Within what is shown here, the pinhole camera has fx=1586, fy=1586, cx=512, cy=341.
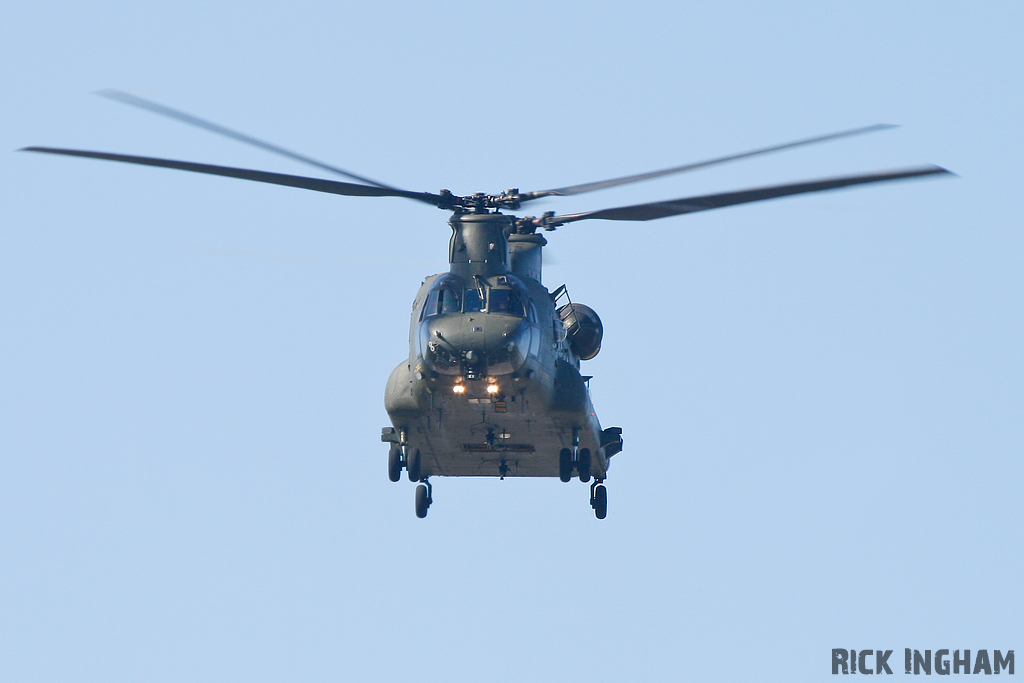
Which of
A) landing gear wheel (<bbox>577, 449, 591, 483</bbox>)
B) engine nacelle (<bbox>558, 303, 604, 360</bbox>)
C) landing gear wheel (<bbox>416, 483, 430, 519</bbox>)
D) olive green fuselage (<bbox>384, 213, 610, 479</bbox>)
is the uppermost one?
engine nacelle (<bbox>558, 303, 604, 360</bbox>)

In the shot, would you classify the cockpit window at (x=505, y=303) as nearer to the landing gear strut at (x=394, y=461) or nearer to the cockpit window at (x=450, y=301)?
the cockpit window at (x=450, y=301)

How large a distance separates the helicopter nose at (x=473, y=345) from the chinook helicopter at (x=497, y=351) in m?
0.02

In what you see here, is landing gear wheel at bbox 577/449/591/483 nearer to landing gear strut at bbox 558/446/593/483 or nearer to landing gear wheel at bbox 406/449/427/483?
landing gear strut at bbox 558/446/593/483

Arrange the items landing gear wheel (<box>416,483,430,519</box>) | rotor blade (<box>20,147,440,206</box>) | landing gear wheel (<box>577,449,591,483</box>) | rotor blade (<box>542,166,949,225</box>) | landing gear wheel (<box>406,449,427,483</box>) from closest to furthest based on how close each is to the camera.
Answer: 1. rotor blade (<box>542,166,949,225</box>)
2. rotor blade (<box>20,147,440,206</box>)
3. landing gear wheel (<box>406,449,427,483</box>)
4. landing gear wheel (<box>577,449,591,483</box>)
5. landing gear wheel (<box>416,483,430,519</box>)

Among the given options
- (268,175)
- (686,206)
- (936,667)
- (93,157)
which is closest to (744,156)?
(686,206)

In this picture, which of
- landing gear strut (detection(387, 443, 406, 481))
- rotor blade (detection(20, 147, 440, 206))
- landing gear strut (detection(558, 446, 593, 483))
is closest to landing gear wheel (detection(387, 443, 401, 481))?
landing gear strut (detection(387, 443, 406, 481))

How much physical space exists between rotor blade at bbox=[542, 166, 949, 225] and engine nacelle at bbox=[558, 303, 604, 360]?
4.40 meters

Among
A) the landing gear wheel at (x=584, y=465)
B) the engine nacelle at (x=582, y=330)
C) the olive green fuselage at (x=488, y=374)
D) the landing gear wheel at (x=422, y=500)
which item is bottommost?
the landing gear wheel at (x=422, y=500)

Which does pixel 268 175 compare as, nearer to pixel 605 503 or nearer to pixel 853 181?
pixel 853 181

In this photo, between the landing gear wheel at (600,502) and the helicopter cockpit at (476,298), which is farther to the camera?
the landing gear wheel at (600,502)

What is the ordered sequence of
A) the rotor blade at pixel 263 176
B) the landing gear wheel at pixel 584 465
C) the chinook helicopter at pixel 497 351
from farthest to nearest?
the landing gear wheel at pixel 584 465 < the chinook helicopter at pixel 497 351 < the rotor blade at pixel 263 176

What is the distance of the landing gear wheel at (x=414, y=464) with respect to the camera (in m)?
34.2

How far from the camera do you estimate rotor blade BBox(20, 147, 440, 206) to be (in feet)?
87.4

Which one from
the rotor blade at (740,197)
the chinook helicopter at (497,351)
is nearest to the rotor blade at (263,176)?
the chinook helicopter at (497,351)
